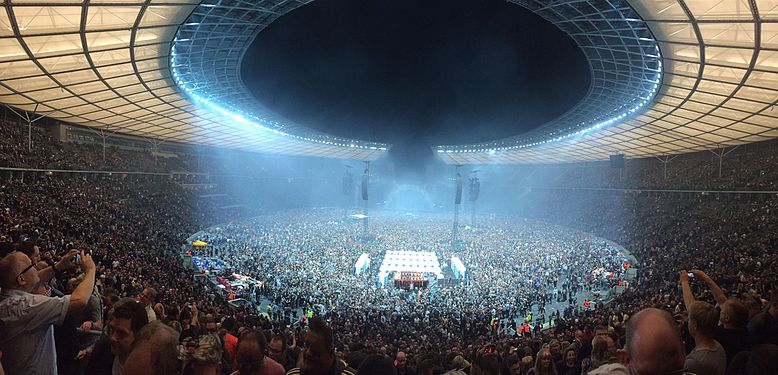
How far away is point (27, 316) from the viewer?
123 inches

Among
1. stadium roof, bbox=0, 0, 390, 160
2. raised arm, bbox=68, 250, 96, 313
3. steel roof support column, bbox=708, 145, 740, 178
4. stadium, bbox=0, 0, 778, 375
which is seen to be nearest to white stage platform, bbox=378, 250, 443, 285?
stadium, bbox=0, 0, 778, 375

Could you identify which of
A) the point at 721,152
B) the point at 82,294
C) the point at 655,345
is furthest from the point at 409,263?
the point at 655,345

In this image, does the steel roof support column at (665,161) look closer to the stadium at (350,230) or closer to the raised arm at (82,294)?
the stadium at (350,230)

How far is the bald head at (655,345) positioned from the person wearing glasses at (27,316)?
346cm

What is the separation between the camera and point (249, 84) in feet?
111

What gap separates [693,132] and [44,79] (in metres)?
38.1

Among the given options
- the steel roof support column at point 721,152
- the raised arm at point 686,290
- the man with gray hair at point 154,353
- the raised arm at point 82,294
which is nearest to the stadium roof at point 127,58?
the raised arm at point 82,294

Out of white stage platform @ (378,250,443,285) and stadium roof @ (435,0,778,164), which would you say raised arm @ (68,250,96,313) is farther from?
white stage platform @ (378,250,443,285)

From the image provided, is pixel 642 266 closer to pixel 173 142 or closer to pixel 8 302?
pixel 8 302

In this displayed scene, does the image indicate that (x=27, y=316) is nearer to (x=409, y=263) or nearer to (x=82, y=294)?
(x=82, y=294)

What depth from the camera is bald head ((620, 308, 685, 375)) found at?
2.09 metres

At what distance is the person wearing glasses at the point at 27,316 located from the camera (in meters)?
3.10

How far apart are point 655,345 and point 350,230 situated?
44.3 meters

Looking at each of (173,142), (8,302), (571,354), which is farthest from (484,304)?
(173,142)
